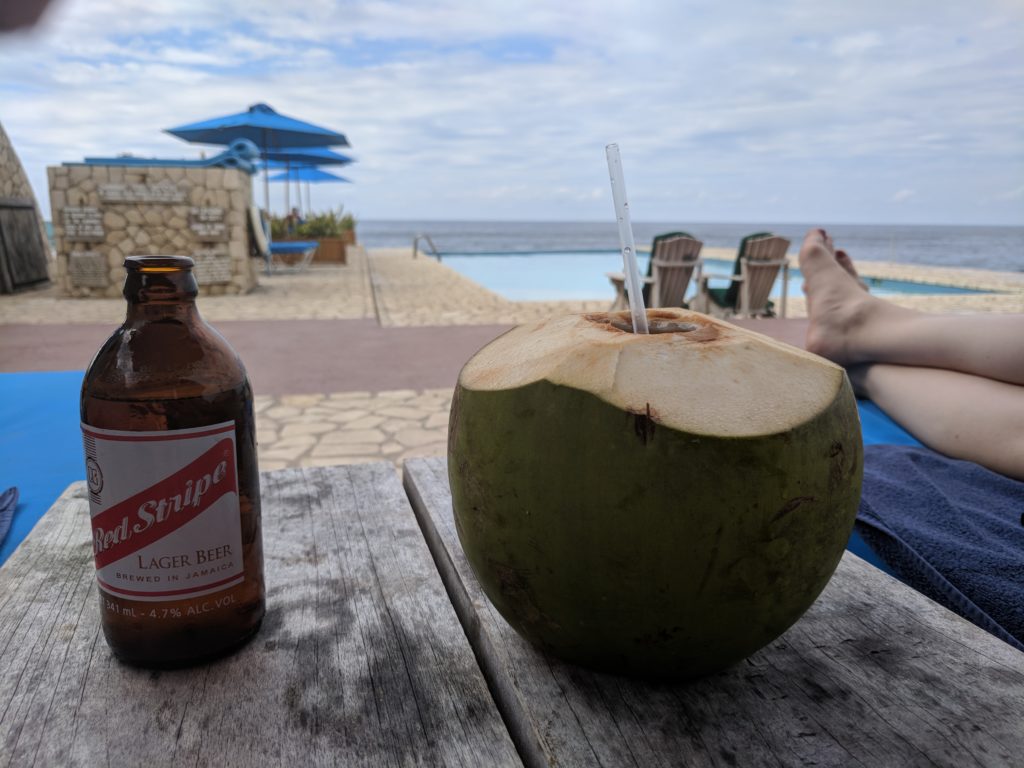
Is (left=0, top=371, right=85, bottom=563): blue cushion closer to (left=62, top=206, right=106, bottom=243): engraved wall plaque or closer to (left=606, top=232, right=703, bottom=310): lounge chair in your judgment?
(left=606, top=232, right=703, bottom=310): lounge chair

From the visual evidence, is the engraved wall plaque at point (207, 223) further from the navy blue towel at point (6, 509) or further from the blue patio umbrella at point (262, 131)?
the navy blue towel at point (6, 509)

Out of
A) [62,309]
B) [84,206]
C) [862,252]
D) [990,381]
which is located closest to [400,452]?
[990,381]

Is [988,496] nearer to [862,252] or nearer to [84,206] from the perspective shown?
[84,206]

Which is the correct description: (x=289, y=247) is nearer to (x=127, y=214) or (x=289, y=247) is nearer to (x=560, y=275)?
(x=127, y=214)

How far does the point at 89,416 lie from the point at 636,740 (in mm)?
496

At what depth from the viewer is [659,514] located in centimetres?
49

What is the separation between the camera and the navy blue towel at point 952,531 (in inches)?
35.0

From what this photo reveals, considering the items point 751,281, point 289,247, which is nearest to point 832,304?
point 751,281

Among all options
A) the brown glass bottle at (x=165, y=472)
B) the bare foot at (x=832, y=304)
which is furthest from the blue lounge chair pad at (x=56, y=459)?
the brown glass bottle at (x=165, y=472)

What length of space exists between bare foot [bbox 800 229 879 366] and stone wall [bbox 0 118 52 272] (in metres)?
8.86

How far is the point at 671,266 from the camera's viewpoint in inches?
267

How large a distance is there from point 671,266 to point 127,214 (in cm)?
560

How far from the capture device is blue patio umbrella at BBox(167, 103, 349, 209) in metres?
10.5

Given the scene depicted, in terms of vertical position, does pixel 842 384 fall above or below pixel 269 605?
above
